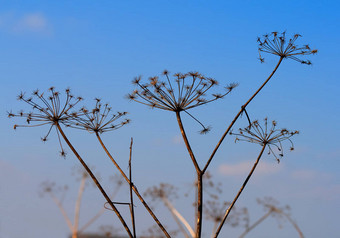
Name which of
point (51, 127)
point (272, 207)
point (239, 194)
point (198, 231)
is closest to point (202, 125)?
point (239, 194)

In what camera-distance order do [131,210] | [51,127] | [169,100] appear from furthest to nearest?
[51,127], [169,100], [131,210]

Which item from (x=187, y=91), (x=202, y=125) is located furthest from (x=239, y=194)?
(x=187, y=91)

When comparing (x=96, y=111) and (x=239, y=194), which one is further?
(x=96, y=111)

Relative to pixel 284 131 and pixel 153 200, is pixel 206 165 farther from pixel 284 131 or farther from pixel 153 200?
pixel 153 200

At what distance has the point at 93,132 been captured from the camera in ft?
30.7

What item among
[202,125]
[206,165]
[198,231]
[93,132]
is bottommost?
[198,231]

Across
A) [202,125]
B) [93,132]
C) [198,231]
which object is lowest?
[198,231]

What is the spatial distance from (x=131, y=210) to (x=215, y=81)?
3011 mm

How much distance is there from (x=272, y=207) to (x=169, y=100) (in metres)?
6.64

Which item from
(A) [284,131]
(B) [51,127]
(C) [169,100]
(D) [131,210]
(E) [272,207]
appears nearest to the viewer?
(D) [131,210]

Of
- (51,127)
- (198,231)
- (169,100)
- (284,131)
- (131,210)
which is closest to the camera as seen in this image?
(131,210)

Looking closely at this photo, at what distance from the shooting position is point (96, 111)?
9.45m

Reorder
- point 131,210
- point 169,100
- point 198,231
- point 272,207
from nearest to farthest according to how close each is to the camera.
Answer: point 131,210, point 198,231, point 169,100, point 272,207

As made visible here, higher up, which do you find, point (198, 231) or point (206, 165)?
point (206, 165)
